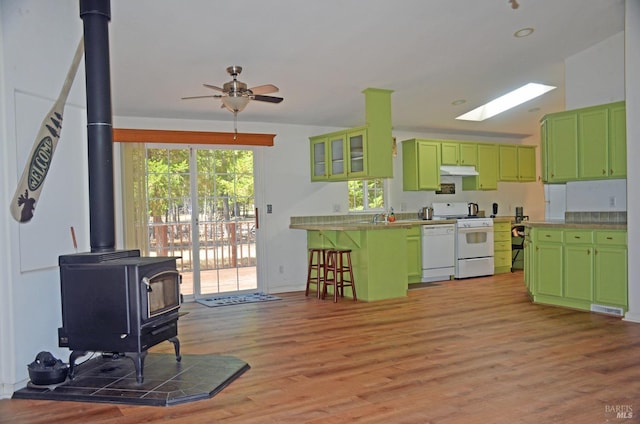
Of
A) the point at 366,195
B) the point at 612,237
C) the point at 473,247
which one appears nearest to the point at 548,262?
the point at 612,237

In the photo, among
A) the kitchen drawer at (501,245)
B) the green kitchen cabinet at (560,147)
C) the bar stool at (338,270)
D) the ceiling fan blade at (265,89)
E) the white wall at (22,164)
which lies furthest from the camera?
the kitchen drawer at (501,245)

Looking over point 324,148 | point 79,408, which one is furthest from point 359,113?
point 79,408

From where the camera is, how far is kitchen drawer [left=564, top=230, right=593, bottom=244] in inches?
197

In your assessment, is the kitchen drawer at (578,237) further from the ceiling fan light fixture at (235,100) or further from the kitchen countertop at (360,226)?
the ceiling fan light fixture at (235,100)

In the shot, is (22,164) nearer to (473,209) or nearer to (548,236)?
(548,236)

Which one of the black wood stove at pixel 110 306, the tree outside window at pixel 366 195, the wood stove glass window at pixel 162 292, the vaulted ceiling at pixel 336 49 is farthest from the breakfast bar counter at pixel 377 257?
the black wood stove at pixel 110 306

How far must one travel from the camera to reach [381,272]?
237 inches

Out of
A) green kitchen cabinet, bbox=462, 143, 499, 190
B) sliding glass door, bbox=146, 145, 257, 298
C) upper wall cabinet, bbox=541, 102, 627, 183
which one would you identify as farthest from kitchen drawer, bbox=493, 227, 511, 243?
sliding glass door, bbox=146, 145, 257, 298

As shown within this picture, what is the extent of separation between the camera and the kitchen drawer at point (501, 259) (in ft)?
26.4

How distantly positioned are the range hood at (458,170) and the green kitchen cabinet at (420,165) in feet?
0.39

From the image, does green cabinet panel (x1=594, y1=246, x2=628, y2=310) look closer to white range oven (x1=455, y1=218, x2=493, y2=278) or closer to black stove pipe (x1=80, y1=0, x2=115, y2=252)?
white range oven (x1=455, y1=218, x2=493, y2=278)

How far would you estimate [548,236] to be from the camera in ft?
17.7

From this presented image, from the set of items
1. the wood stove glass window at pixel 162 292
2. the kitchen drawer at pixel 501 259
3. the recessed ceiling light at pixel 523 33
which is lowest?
the kitchen drawer at pixel 501 259

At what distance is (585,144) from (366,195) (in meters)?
3.20
